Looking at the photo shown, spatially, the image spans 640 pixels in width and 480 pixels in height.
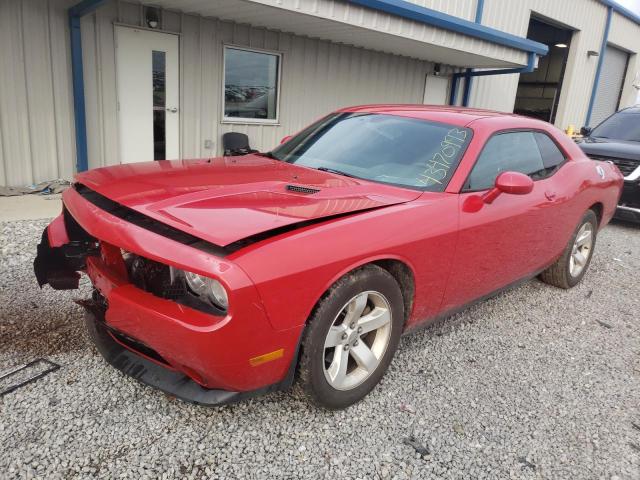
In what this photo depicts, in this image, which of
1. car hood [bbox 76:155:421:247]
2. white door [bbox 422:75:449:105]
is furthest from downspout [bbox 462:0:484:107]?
car hood [bbox 76:155:421:247]

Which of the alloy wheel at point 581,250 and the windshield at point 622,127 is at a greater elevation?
the windshield at point 622,127

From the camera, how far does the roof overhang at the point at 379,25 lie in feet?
21.8

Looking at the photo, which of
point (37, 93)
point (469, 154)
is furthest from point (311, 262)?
point (37, 93)

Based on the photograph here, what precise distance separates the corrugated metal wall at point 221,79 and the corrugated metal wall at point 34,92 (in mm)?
310

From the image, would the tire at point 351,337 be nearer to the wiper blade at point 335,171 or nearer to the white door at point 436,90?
the wiper blade at point 335,171

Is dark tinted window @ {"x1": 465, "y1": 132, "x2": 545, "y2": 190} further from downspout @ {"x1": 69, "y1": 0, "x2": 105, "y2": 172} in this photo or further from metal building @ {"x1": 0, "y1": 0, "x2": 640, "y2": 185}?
downspout @ {"x1": 69, "y1": 0, "x2": 105, "y2": 172}

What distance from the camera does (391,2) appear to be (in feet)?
23.8

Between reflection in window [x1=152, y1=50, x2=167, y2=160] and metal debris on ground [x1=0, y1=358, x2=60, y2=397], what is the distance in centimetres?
531

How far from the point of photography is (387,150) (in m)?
3.20

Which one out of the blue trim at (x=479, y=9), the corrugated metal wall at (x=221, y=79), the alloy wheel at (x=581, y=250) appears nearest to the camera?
the alloy wheel at (x=581, y=250)

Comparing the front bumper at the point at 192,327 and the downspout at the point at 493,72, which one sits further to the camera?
the downspout at the point at 493,72

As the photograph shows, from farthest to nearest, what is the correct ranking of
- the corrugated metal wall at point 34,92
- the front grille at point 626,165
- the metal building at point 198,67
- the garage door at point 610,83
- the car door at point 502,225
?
the garage door at point 610,83
the front grille at point 626,165
the metal building at point 198,67
the corrugated metal wall at point 34,92
the car door at point 502,225

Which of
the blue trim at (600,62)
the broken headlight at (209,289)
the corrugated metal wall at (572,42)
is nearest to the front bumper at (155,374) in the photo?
the broken headlight at (209,289)

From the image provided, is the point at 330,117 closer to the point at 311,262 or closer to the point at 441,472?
the point at 311,262
